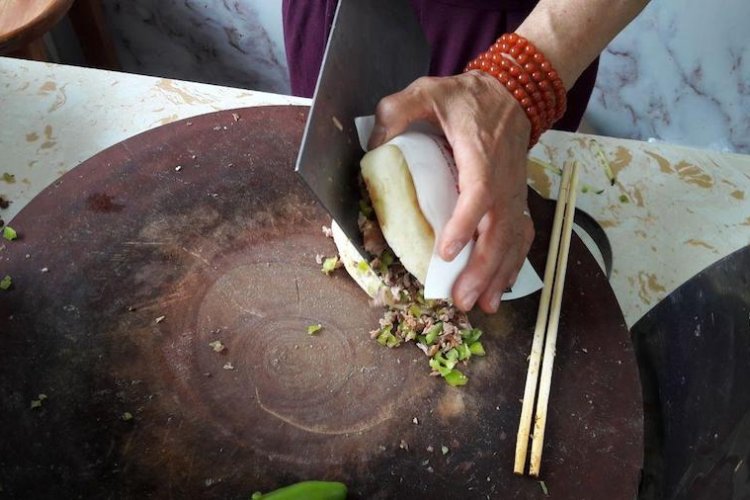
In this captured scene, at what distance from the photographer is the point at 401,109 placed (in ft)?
2.40

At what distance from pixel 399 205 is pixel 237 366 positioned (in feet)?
0.80

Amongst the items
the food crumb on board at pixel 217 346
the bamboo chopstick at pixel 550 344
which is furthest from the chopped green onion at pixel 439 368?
the food crumb on board at pixel 217 346

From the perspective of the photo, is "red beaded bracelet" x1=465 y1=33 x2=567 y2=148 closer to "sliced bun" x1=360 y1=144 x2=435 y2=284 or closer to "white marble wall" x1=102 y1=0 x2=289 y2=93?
"sliced bun" x1=360 y1=144 x2=435 y2=284

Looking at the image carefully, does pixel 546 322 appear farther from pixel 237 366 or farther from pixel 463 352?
pixel 237 366

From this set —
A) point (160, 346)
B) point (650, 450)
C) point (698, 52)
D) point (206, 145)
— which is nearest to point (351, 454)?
point (160, 346)

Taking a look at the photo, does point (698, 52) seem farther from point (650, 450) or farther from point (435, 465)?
point (435, 465)

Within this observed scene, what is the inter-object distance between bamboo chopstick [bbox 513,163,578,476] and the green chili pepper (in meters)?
0.18

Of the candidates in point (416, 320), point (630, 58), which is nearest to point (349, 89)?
point (416, 320)

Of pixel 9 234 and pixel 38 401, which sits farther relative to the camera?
pixel 9 234

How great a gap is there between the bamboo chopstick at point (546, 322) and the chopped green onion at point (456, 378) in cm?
7

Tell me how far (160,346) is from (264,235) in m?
0.19

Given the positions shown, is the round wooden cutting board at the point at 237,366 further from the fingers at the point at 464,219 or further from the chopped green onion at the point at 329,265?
the fingers at the point at 464,219

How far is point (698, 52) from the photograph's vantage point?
138cm

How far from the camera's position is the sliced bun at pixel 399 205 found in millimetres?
730
